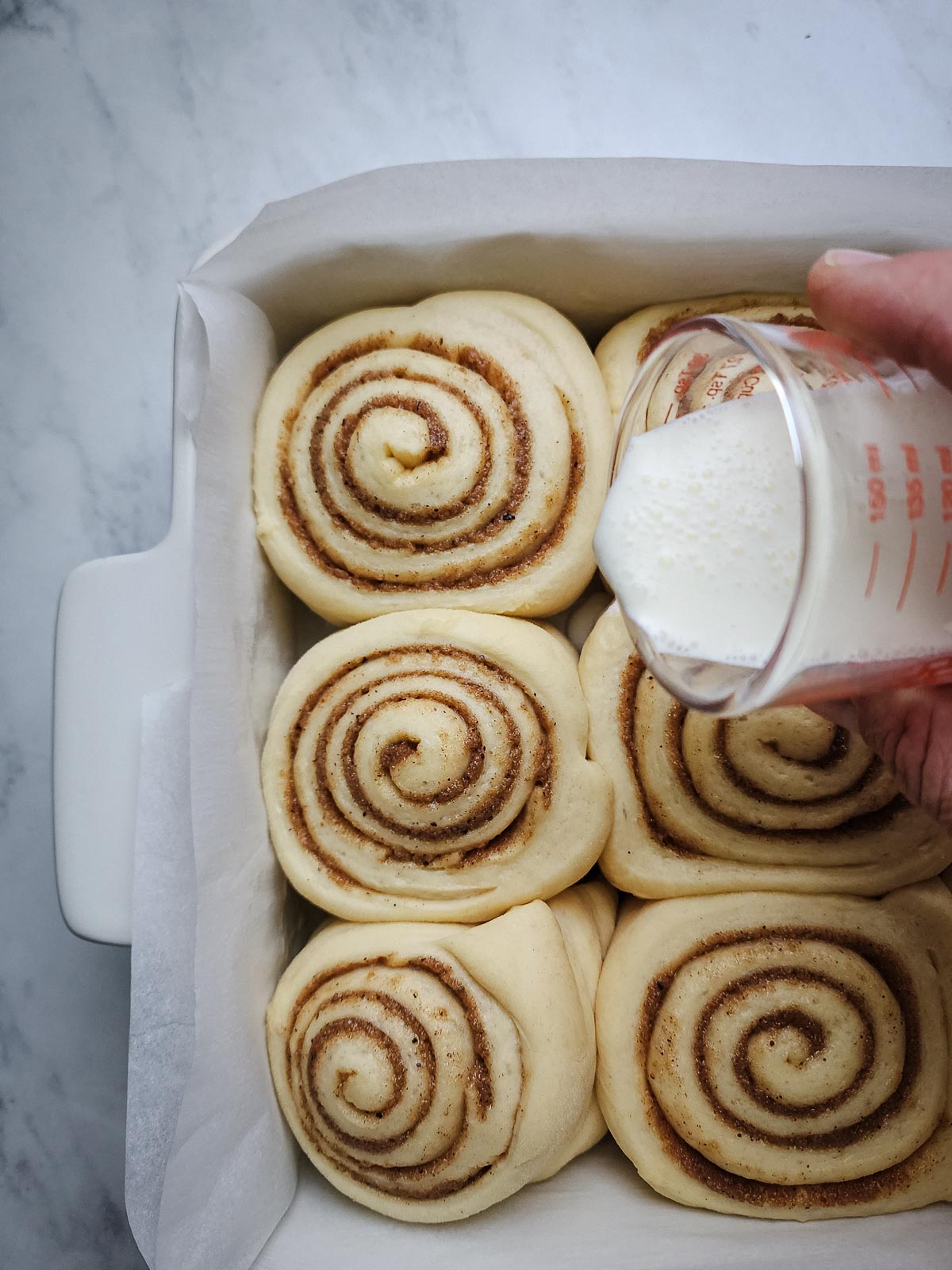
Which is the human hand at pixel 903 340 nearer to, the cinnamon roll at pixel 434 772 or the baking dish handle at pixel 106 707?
the cinnamon roll at pixel 434 772

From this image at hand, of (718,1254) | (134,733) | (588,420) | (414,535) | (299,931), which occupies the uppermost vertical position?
(588,420)

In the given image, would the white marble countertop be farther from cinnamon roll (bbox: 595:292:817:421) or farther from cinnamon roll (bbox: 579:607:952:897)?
cinnamon roll (bbox: 579:607:952:897)

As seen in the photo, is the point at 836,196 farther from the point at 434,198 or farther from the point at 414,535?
the point at 414,535

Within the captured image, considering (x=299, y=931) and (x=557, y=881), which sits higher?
(x=557, y=881)

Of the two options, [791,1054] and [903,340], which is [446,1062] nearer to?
[791,1054]

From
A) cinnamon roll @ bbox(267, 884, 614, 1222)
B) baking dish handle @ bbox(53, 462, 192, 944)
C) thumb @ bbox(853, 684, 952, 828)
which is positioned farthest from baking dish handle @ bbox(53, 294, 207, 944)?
thumb @ bbox(853, 684, 952, 828)

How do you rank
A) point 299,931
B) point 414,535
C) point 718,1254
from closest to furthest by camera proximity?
1. point 718,1254
2. point 414,535
3. point 299,931

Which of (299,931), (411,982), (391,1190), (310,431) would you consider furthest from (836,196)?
(391,1190)

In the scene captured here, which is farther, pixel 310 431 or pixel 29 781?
pixel 29 781
